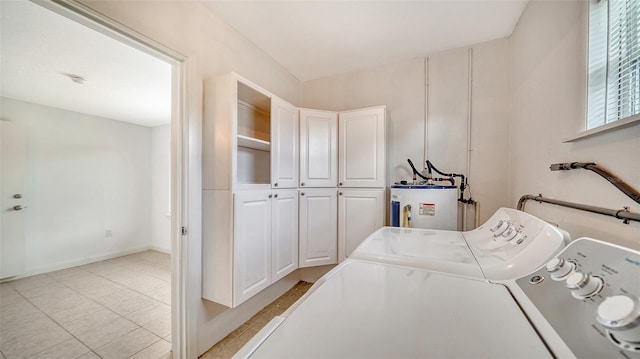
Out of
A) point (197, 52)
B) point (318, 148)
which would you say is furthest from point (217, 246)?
point (197, 52)

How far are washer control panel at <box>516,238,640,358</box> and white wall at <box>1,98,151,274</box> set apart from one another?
512 cm

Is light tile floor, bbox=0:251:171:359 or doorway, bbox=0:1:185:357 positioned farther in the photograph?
Answer: light tile floor, bbox=0:251:171:359

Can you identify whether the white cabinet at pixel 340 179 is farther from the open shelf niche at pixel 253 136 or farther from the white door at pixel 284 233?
the open shelf niche at pixel 253 136

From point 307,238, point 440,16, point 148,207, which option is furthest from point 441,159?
point 148,207

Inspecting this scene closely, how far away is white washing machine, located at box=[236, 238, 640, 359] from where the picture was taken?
387 millimetres

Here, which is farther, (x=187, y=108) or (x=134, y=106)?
(x=134, y=106)

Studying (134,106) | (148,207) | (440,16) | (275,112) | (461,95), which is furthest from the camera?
(148,207)

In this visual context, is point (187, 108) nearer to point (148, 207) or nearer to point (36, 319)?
point (36, 319)

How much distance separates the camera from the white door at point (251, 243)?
4.86 feet

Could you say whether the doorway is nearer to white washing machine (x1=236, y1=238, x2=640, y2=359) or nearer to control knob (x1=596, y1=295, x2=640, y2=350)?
white washing machine (x1=236, y1=238, x2=640, y2=359)

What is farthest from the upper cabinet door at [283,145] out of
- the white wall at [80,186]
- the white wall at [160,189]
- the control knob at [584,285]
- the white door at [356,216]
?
the white wall at [80,186]

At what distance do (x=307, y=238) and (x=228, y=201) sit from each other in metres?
0.99

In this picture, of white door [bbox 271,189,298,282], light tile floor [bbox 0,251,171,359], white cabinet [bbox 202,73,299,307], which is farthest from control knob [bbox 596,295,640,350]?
light tile floor [bbox 0,251,171,359]

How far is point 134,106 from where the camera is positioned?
3174mm
